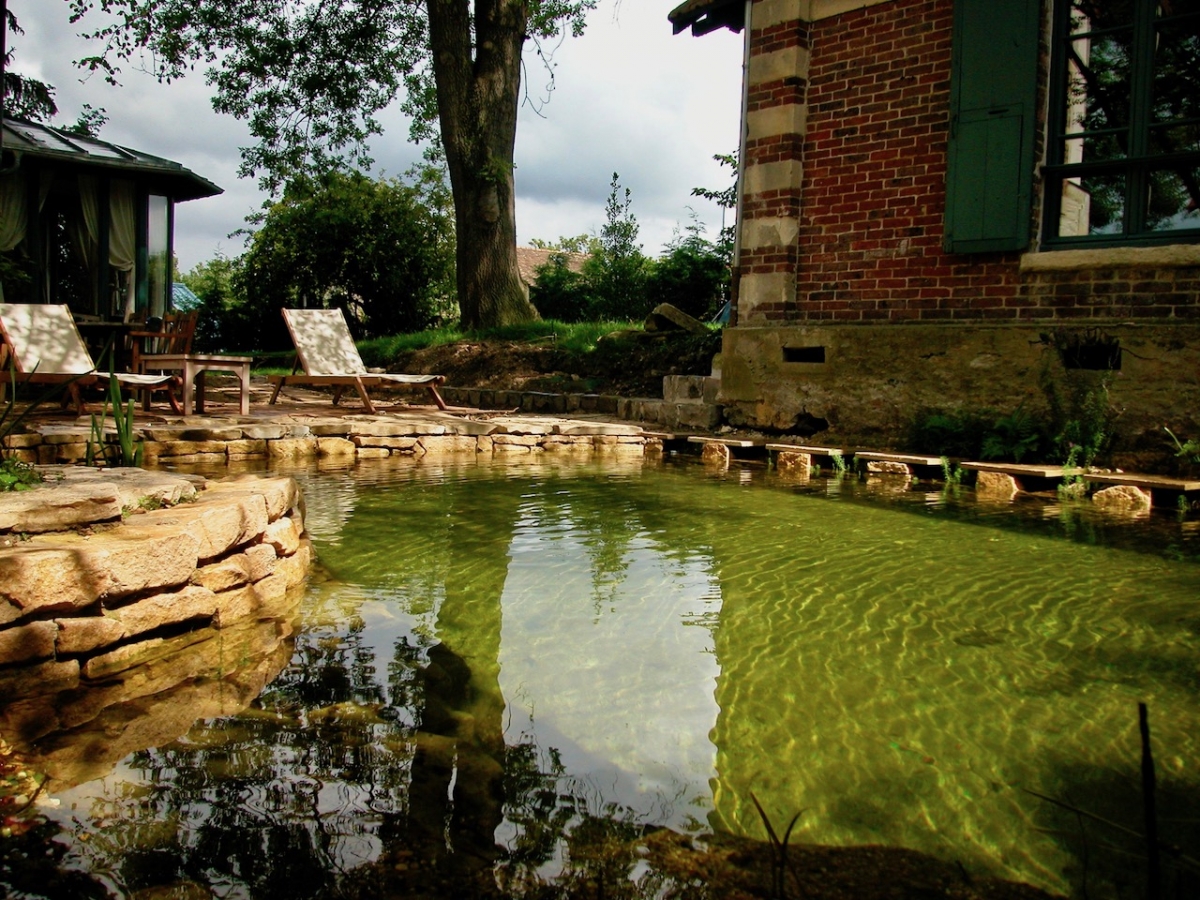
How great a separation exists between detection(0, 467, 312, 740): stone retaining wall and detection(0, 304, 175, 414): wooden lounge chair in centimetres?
374

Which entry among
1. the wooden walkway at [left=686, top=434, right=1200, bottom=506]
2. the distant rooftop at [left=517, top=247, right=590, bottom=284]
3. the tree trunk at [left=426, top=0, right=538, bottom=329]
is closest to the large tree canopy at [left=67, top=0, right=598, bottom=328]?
the tree trunk at [left=426, top=0, right=538, bottom=329]

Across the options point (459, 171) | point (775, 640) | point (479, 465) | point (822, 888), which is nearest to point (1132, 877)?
point (822, 888)

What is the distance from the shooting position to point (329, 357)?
9344 mm

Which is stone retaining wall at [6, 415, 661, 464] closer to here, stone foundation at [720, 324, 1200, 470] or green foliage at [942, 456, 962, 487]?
stone foundation at [720, 324, 1200, 470]

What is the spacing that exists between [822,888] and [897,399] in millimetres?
6272

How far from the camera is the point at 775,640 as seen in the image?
3.25 meters

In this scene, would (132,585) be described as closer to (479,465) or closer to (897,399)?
(479,465)

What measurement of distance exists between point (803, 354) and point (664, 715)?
240 inches

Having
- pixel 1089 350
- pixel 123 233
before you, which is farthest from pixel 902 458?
pixel 123 233

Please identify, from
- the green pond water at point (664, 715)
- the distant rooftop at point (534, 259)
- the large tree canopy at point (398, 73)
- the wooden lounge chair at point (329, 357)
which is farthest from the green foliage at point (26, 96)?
the distant rooftop at point (534, 259)

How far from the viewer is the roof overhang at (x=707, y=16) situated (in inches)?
349

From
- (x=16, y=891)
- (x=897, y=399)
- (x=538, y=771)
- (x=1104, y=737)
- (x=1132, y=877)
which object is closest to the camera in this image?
(x=16, y=891)

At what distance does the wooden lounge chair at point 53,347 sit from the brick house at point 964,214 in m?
5.05

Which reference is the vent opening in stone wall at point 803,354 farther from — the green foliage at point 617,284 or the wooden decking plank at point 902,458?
the green foliage at point 617,284
